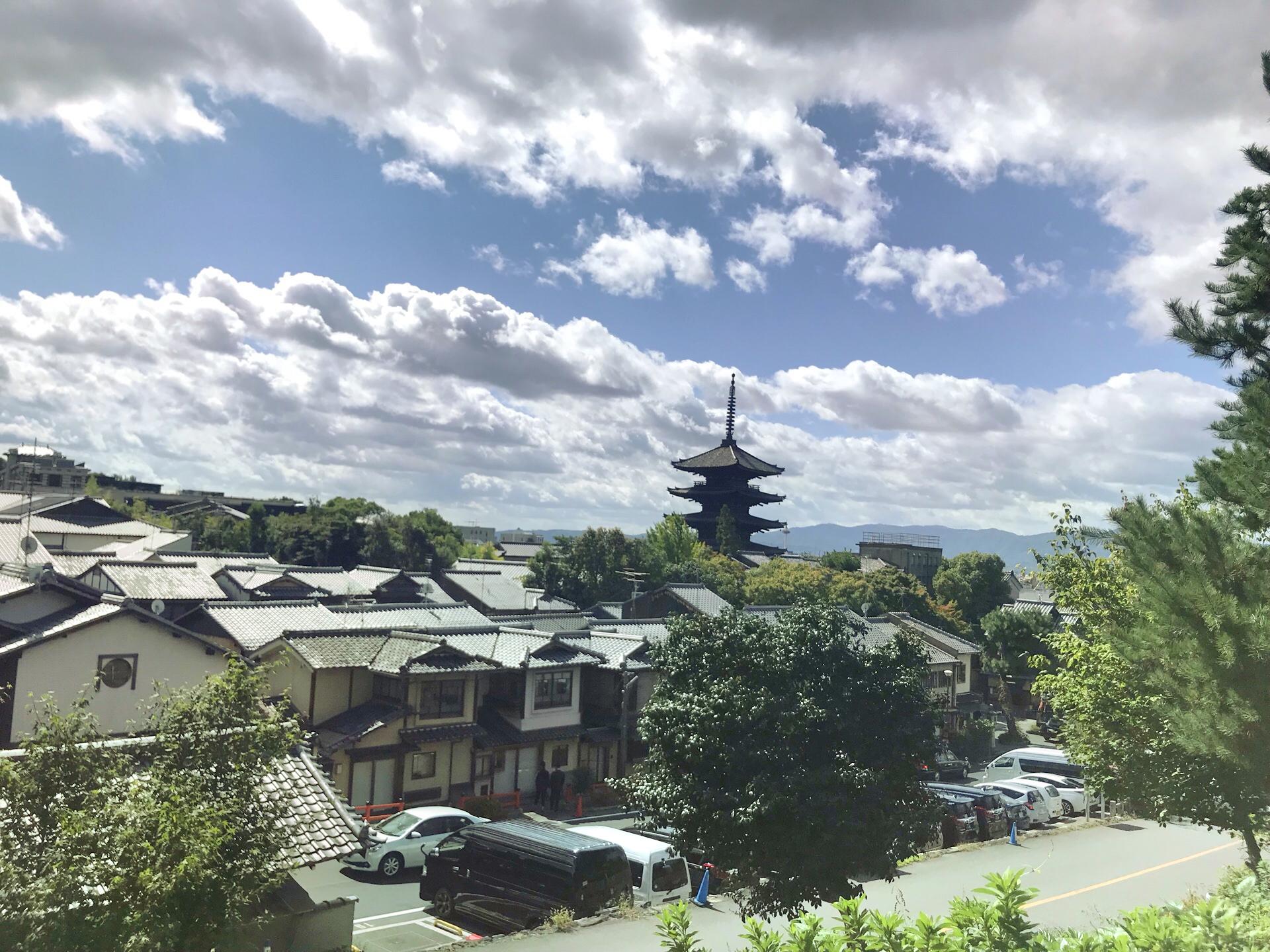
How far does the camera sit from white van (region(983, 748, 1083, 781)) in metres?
34.5

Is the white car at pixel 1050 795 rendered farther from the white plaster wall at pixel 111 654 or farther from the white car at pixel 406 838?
the white plaster wall at pixel 111 654

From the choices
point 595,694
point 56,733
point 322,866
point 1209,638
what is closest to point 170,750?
point 56,733

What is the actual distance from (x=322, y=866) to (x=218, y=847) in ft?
46.6

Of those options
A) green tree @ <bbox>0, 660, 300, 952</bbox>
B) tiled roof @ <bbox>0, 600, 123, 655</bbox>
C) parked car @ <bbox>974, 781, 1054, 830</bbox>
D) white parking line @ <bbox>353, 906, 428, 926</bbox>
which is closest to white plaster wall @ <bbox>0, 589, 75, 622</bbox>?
tiled roof @ <bbox>0, 600, 123, 655</bbox>

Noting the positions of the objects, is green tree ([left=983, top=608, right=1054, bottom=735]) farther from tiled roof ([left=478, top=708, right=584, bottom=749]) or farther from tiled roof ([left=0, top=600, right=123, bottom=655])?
tiled roof ([left=0, top=600, right=123, bottom=655])

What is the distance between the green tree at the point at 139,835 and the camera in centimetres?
731

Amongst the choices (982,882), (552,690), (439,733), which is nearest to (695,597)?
(552,690)

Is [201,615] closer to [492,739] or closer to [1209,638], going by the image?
[492,739]

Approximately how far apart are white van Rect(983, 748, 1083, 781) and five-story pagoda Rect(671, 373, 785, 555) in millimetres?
58947

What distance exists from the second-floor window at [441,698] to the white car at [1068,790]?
1977 centimetres

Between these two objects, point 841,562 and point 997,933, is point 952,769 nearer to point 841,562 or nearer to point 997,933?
point 997,933

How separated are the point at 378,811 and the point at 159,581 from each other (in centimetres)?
2031

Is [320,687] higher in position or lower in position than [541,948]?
higher

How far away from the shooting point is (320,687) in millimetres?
27891
